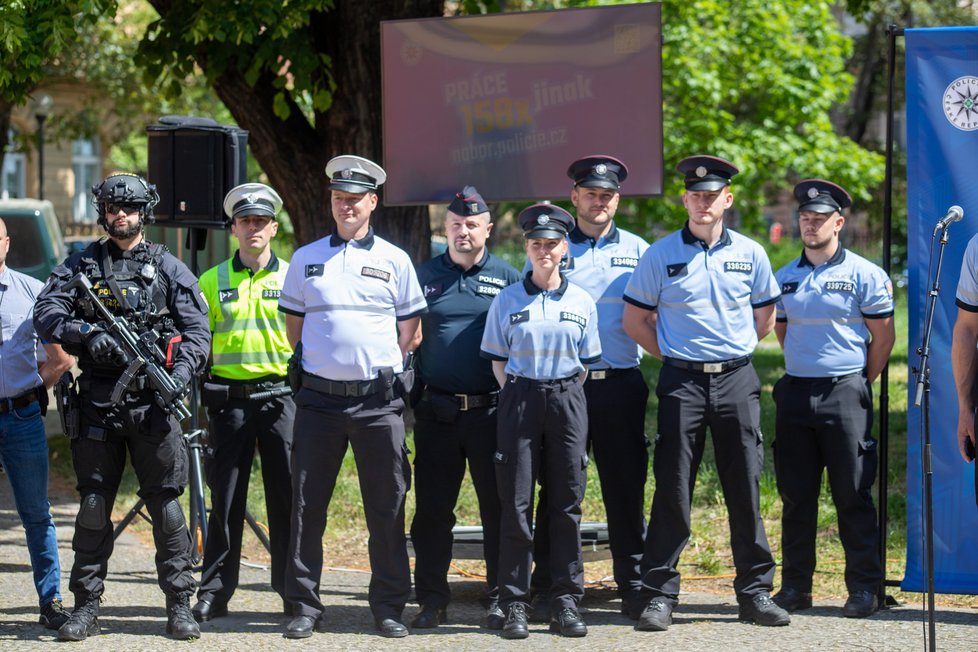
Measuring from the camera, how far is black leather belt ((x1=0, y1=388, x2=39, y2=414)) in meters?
6.24

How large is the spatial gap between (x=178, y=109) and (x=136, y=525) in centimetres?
1631

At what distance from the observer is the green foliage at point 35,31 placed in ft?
27.3

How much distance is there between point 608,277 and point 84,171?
35.9 meters

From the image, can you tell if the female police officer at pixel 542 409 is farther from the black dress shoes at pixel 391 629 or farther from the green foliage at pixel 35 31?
the green foliage at pixel 35 31

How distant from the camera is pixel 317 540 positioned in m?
6.33

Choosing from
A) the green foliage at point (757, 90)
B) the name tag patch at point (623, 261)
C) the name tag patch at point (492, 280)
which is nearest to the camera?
the name tag patch at point (492, 280)

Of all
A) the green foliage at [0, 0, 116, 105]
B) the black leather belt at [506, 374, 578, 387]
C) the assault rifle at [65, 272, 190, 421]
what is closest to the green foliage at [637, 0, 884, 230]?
the green foliage at [0, 0, 116, 105]

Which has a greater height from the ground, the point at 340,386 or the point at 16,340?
the point at 16,340

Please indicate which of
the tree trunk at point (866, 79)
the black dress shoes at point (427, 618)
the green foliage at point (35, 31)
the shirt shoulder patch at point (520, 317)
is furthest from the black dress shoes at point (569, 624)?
the tree trunk at point (866, 79)

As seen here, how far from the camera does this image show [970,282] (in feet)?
16.7

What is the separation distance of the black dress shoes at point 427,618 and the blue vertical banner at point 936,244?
2.38 meters

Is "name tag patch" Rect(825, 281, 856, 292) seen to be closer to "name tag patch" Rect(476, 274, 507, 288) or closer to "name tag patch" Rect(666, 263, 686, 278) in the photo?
"name tag patch" Rect(666, 263, 686, 278)

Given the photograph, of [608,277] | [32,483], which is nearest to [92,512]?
[32,483]

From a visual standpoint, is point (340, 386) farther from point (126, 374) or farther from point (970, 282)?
point (970, 282)
